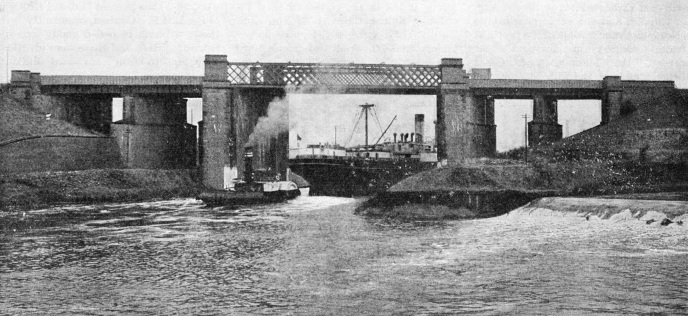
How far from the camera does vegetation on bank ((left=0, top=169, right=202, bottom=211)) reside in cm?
5300

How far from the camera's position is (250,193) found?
54.2m

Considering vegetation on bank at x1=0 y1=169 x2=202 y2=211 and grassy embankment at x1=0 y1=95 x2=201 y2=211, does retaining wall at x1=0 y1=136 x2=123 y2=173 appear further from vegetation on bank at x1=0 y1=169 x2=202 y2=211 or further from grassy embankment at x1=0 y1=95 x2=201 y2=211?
vegetation on bank at x1=0 y1=169 x2=202 y2=211

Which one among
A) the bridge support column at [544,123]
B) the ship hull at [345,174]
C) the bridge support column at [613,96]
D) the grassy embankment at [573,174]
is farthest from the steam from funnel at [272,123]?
the bridge support column at [613,96]

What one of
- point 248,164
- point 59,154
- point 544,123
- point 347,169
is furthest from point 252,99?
point 544,123

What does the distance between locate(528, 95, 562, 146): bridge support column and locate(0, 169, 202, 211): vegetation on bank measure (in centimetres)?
3394

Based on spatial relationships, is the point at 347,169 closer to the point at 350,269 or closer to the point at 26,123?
the point at 26,123

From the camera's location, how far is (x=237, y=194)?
53750mm

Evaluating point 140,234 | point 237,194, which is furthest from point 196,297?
point 237,194

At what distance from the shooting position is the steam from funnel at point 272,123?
6594 cm

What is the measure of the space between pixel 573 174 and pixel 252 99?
31091 mm

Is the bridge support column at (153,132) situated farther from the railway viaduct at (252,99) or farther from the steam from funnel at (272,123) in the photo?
the steam from funnel at (272,123)

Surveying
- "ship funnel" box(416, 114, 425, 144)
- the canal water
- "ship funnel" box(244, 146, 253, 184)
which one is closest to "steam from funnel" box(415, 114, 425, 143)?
"ship funnel" box(416, 114, 425, 144)

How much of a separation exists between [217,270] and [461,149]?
47.0 m

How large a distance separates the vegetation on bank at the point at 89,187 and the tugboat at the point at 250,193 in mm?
6011
